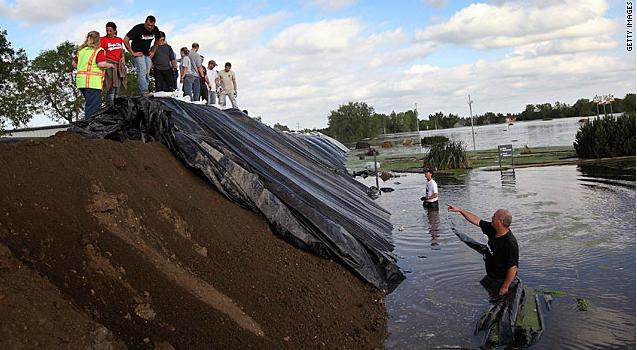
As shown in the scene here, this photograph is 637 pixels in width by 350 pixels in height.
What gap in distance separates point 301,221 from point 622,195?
11788 millimetres

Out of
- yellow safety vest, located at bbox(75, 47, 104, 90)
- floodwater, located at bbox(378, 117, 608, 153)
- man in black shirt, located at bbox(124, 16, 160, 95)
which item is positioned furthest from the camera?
floodwater, located at bbox(378, 117, 608, 153)

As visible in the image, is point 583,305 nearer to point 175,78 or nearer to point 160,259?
point 160,259

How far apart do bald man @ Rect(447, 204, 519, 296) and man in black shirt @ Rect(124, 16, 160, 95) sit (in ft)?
19.8

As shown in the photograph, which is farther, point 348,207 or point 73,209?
Result: point 348,207

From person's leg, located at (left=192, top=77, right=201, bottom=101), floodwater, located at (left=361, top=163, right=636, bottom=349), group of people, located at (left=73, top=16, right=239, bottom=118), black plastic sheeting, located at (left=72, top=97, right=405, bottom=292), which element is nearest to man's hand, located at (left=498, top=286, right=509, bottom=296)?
floodwater, located at (left=361, top=163, right=636, bottom=349)

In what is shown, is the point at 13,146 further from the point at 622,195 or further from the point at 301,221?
the point at 622,195

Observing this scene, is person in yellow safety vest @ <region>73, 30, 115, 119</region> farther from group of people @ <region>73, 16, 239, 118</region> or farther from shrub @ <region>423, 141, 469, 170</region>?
shrub @ <region>423, 141, 469, 170</region>

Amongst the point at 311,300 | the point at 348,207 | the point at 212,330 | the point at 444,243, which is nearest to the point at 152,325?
the point at 212,330

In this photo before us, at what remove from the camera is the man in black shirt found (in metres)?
9.35

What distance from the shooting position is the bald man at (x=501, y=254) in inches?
277

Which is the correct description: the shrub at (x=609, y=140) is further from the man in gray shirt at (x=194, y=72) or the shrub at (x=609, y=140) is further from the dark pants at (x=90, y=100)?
the dark pants at (x=90, y=100)

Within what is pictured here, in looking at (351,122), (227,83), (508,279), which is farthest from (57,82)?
(351,122)

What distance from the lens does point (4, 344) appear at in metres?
3.34

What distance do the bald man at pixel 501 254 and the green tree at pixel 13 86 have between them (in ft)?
71.3
